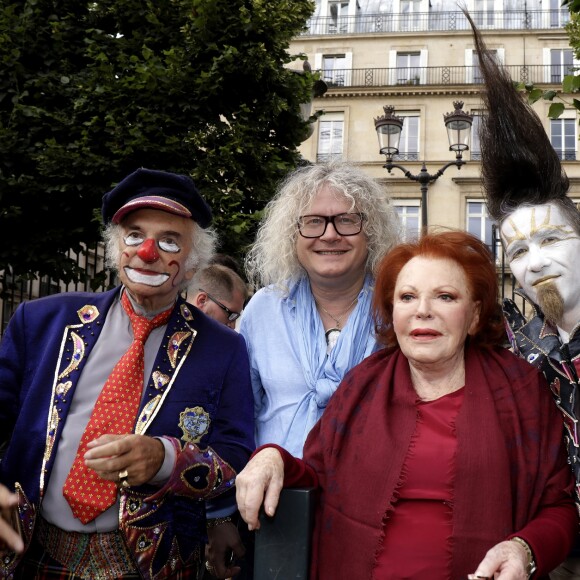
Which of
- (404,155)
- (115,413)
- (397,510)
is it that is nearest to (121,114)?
(115,413)

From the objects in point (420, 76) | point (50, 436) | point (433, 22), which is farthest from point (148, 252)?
point (433, 22)

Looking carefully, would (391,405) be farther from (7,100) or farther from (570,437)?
(7,100)

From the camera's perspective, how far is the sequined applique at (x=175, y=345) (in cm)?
242

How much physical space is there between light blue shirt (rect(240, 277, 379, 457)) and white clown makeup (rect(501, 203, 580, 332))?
61 cm

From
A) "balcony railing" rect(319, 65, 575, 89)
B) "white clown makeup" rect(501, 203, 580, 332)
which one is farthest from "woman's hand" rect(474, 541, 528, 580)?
"balcony railing" rect(319, 65, 575, 89)

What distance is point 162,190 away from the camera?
8.18 feet

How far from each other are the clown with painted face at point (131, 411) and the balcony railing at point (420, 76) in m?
24.9

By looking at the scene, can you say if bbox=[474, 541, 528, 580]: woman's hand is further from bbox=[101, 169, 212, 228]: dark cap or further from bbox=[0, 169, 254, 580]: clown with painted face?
bbox=[101, 169, 212, 228]: dark cap

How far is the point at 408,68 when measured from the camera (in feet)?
91.4

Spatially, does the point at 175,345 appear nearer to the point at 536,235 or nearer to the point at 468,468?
the point at 468,468

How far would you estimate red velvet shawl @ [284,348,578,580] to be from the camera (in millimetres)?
1979

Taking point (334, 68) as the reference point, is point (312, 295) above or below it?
below

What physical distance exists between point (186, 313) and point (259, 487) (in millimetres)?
792

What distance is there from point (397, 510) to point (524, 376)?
1.92 ft
